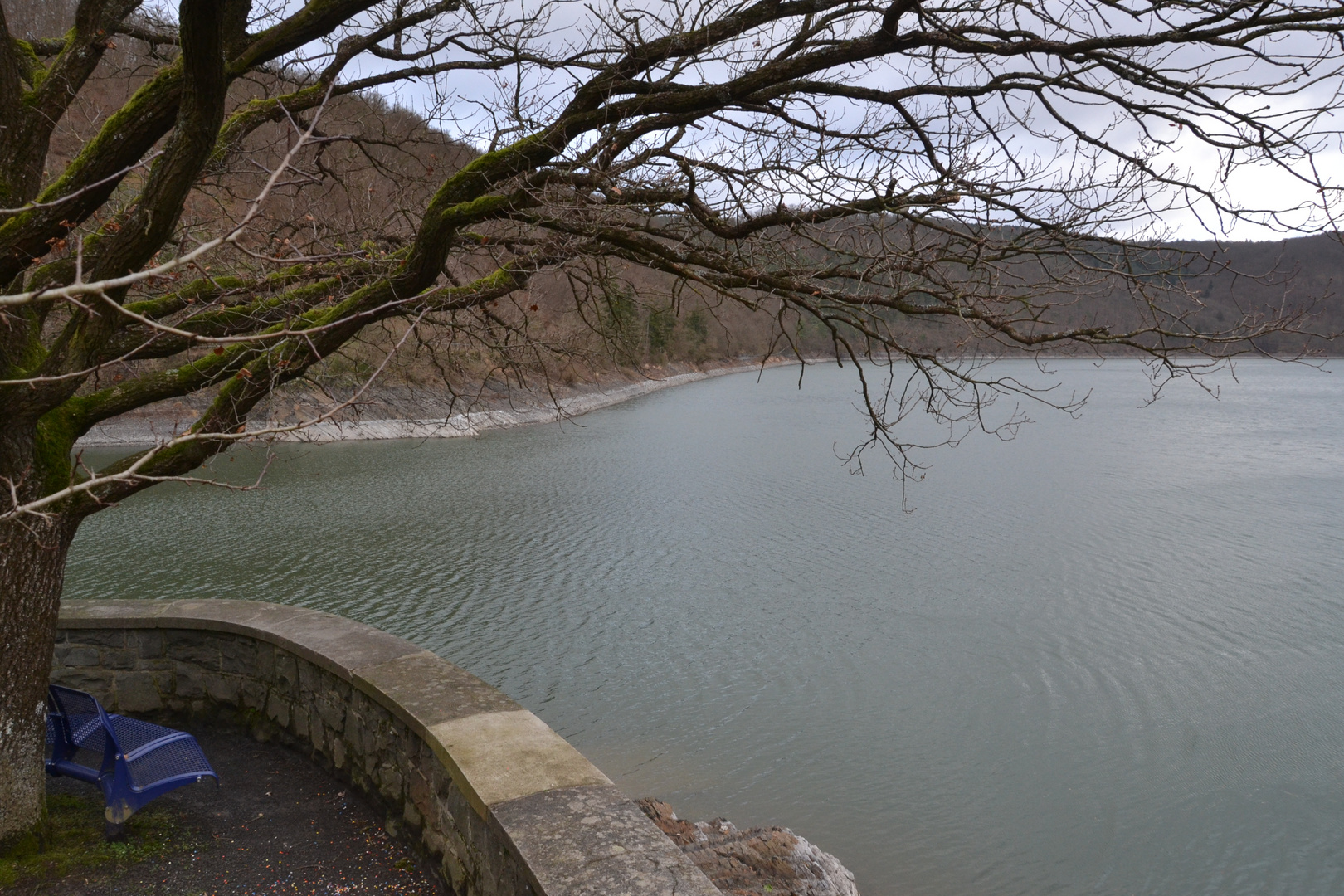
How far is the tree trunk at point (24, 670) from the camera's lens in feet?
11.6

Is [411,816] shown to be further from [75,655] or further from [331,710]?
[75,655]

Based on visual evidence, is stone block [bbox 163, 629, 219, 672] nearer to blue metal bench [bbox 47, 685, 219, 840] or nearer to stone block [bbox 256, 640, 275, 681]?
stone block [bbox 256, 640, 275, 681]

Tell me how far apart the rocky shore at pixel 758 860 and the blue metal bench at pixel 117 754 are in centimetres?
202

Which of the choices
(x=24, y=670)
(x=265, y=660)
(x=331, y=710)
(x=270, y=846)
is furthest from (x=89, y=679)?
(x=270, y=846)

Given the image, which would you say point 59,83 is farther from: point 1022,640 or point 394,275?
point 1022,640

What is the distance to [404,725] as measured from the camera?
11.4 ft

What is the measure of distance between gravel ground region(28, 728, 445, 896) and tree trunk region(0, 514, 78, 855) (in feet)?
1.14

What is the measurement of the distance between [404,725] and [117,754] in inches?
44.7

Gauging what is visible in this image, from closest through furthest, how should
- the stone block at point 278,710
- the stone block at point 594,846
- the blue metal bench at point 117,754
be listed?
the stone block at point 594,846 → the blue metal bench at point 117,754 → the stone block at point 278,710

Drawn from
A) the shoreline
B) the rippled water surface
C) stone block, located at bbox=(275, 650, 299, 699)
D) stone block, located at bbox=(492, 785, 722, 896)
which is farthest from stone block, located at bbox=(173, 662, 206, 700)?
the shoreline

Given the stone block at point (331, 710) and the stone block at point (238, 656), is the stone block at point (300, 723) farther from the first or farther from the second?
the stone block at point (238, 656)

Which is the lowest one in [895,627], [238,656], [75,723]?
[895,627]

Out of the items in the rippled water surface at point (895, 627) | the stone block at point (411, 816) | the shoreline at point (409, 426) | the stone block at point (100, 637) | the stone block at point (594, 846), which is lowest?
the rippled water surface at point (895, 627)

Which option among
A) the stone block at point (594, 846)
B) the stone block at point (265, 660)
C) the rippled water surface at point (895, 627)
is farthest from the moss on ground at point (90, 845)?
the rippled water surface at point (895, 627)
